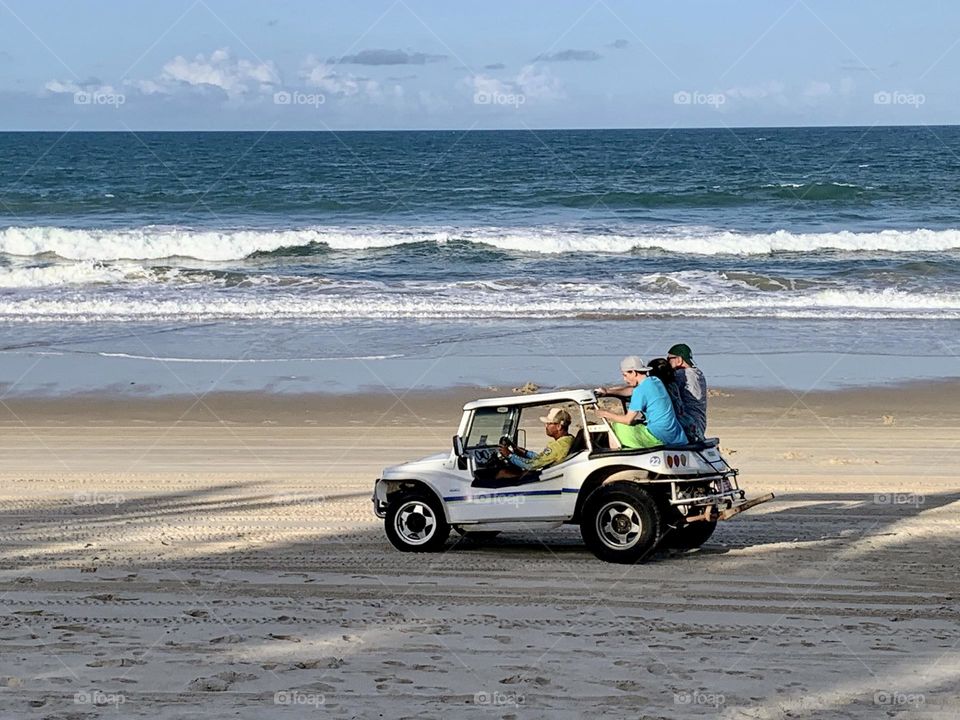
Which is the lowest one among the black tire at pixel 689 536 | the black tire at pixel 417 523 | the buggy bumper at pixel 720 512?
the black tire at pixel 689 536

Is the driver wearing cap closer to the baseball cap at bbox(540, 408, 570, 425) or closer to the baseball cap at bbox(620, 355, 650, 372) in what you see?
the baseball cap at bbox(540, 408, 570, 425)

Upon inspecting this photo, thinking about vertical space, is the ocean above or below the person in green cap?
above

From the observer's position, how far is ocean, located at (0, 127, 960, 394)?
60.5 feet

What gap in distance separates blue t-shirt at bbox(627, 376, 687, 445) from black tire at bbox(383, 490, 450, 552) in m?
1.63

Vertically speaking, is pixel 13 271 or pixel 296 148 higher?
pixel 296 148

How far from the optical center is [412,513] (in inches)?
371

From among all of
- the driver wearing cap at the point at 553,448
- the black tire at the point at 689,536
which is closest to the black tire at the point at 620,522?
the driver wearing cap at the point at 553,448

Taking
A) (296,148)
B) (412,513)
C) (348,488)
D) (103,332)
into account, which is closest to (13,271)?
(103,332)

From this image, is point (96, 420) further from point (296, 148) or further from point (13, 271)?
point (296, 148)

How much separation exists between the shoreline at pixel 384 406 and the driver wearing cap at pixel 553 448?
211 inches

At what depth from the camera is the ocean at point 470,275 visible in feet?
60.5

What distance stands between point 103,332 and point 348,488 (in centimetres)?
1144

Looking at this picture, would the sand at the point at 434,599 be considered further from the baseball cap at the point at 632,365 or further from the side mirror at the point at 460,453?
the baseball cap at the point at 632,365

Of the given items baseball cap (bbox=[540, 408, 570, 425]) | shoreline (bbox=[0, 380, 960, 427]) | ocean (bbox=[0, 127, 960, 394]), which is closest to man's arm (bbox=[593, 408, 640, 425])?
baseball cap (bbox=[540, 408, 570, 425])
